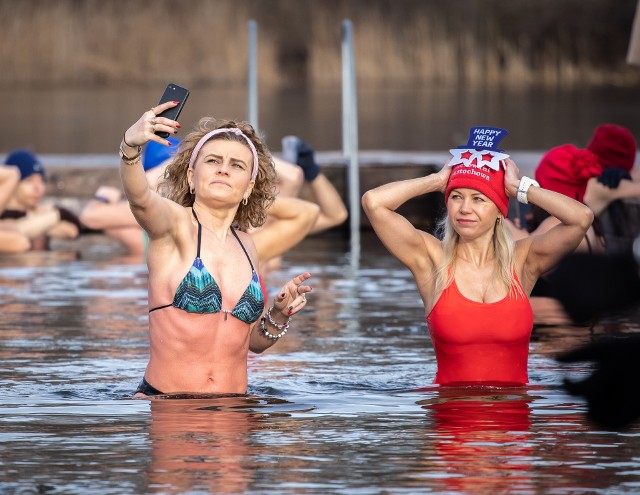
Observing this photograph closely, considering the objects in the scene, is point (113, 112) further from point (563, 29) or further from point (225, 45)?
point (563, 29)

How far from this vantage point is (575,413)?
7.26m

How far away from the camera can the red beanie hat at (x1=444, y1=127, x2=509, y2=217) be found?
24.7 ft

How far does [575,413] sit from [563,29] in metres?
33.5

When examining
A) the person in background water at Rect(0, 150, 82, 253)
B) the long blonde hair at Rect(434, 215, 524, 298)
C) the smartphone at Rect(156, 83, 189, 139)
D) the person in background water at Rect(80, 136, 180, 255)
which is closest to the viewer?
the smartphone at Rect(156, 83, 189, 139)

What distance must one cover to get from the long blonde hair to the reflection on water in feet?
1.59

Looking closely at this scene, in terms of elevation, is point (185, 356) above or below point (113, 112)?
below

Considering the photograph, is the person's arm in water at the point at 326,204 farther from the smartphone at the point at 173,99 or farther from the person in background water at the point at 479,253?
the smartphone at the point at 173,99

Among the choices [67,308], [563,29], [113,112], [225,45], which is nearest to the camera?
[67,308]

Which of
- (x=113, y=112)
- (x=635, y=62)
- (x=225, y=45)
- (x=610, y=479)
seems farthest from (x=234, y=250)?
(x=225, y=45)

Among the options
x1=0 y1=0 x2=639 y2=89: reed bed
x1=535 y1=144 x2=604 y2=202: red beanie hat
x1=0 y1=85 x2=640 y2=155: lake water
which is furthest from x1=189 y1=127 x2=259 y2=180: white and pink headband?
x1=0 y1=0 x2=639 y2=89: reed bed

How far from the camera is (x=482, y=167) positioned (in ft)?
24.8

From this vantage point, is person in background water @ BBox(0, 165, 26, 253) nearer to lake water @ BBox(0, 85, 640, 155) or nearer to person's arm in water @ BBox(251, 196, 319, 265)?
person's arm in water @ BBox(251, 196, 319, 265)

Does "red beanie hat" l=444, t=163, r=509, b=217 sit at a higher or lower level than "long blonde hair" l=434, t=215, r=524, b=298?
higher

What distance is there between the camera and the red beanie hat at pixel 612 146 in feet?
39.5
